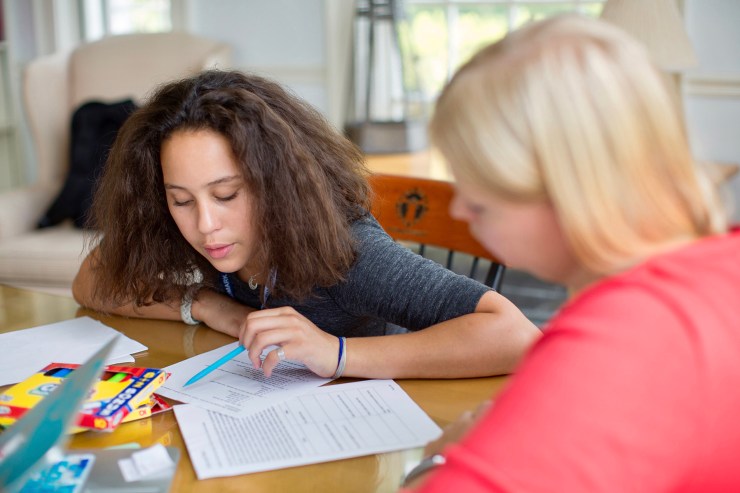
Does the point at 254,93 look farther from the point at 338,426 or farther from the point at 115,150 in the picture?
the point at 338,426

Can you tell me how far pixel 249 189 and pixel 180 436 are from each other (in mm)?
414

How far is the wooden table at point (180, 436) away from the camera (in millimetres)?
848

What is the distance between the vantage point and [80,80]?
3.43m

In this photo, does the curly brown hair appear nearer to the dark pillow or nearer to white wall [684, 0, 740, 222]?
the dark pillow

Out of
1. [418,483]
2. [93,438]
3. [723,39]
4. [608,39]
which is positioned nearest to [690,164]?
[608,39]

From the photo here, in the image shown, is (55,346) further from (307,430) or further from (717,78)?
(717,78)

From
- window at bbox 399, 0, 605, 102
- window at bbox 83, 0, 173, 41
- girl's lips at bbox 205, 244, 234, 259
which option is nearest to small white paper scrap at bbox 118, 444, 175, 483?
girl's lips at bbox 205, 244, 234, 259

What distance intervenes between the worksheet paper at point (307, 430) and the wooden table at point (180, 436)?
12 millimetres

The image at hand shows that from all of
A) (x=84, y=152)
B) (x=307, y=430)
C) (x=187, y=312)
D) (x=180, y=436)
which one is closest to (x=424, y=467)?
(x=307, y=430)

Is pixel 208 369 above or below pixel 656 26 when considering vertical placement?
below

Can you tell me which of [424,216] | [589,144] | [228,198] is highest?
[589,144]

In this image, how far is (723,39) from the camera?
109 inches

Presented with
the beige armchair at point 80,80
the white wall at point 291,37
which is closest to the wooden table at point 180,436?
the beige armchair at point 80,80

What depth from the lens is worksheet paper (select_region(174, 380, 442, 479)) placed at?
89 centimetres
